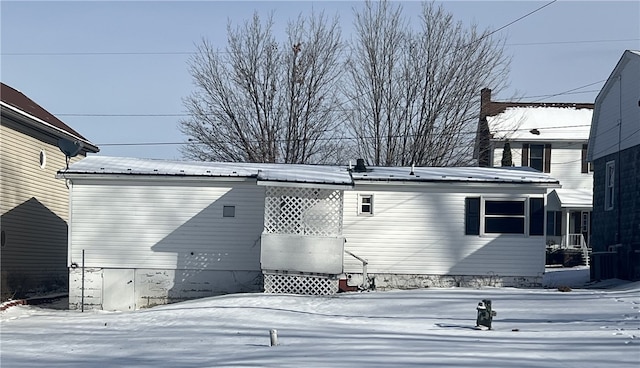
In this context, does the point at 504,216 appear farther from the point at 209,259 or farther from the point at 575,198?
the point at 575,198

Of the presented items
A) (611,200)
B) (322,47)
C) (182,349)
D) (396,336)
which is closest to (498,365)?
(396,336)

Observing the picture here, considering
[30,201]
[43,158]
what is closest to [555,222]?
[43,158]

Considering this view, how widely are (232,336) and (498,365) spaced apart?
5842mm

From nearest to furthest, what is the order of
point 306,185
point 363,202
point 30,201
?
1. point 306,185
2. point 363,202
3. point 30,201

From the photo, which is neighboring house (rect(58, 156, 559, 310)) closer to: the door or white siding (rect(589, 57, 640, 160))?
the door

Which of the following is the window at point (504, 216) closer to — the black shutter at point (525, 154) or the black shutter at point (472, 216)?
the black shutter at point (472, 216)

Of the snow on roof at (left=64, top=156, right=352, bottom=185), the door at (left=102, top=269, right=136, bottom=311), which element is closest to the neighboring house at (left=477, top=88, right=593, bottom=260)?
the snow on roof at (left=64, top=156, right=352, bottom=185)

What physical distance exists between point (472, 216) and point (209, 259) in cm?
735

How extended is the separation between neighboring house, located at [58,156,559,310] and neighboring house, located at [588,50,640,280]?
11.8ft

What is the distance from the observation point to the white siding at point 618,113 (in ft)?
81.8

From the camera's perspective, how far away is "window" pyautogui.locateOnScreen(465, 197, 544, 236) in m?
22.8

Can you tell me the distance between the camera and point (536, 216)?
901 inches

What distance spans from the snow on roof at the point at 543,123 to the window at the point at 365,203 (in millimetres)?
17968

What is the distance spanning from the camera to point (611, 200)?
27094mm
